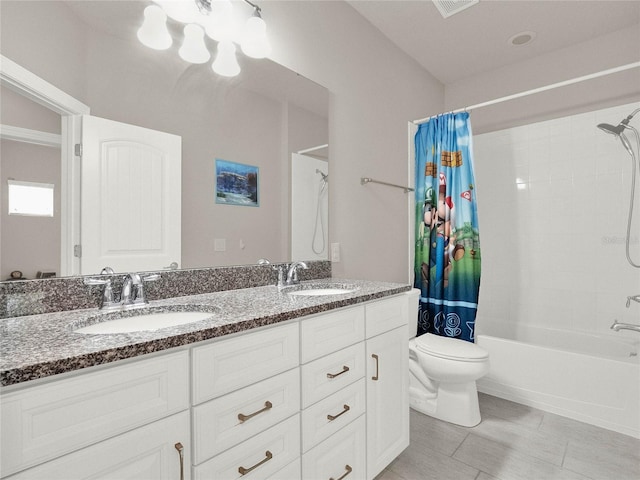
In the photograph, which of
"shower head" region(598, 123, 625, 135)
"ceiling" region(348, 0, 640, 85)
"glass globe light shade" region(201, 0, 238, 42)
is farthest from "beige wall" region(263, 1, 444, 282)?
"shower head" region(598, 123, 625, 135)

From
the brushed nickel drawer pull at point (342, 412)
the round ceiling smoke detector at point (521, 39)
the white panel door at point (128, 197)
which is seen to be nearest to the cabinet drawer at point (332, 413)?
the brushed nickel drawer pull at point (342, 412)

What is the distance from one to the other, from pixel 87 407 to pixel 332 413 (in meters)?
0.79

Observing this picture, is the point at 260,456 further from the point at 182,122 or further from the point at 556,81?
the point at 556,81

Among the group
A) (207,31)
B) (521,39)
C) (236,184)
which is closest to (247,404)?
(236,184)

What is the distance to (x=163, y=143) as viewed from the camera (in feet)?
4.39

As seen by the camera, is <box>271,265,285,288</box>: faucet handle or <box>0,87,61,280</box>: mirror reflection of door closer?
<box>0,87,61,280</box>: mirror reflection of door

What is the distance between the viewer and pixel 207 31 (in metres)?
1.48

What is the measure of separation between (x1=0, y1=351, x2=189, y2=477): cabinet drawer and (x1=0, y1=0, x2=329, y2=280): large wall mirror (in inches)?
22.4

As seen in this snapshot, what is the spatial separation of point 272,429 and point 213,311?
40 cm

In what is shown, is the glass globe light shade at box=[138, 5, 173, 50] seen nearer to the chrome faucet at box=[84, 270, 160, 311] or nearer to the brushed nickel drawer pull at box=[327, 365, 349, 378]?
the chrome faucet at box=[84, 270, 160, 311]

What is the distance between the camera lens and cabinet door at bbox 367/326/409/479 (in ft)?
4.54

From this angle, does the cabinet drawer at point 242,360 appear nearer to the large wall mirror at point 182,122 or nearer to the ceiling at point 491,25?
the large wall mirror at point 182,122

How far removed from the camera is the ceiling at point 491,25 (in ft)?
7.16

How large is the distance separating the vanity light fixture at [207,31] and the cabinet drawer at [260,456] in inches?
56.5
